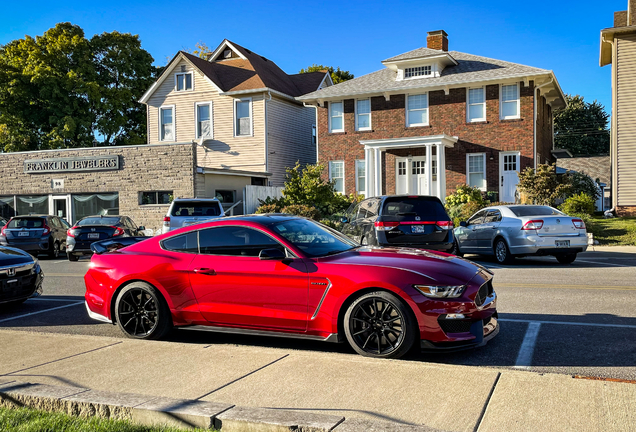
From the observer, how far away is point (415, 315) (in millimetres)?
5797

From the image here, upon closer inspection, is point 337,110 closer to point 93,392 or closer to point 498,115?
point 498,115

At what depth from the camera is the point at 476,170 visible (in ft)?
95.1

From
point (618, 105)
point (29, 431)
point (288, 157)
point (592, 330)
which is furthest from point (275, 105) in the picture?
point (29, 431)

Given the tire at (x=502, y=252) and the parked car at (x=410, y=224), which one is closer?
the parked car at (x=410, y=224)

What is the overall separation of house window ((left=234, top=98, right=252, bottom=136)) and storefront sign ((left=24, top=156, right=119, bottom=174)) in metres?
7.38

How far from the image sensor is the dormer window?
30.6 metres

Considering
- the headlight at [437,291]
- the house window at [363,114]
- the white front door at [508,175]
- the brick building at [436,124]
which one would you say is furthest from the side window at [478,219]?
the house window at [363,114]

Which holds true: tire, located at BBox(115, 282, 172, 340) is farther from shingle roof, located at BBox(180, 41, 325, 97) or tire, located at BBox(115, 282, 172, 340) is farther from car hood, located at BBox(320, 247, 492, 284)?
shingle roof, located at BBox(180, 41, 325, 97)

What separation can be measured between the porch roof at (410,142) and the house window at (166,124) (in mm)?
12136

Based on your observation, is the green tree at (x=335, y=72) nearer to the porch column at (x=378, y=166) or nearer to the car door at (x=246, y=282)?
the porch column at (x=378, y=166)

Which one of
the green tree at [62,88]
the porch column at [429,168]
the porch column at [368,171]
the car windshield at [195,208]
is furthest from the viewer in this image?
the green tree at [62,88]

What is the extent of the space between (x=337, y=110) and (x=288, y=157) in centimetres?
472

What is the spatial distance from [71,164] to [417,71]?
1774 centimetres

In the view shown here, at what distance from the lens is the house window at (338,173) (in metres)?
32.0
